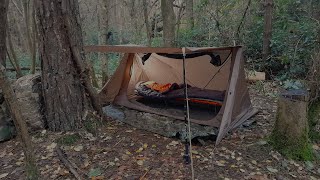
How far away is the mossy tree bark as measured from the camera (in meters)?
3.04

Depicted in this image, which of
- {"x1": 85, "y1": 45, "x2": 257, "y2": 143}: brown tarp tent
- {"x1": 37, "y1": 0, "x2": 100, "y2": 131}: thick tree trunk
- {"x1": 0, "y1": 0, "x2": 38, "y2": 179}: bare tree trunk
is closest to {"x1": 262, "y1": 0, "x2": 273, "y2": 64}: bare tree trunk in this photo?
{"x1": 85, "y1": 45, "x2": 257, "y2": 143}: brown tarp tent

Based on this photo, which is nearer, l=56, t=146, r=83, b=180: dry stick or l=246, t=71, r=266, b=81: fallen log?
l=56, t=146, r=83, b=180: dry stick

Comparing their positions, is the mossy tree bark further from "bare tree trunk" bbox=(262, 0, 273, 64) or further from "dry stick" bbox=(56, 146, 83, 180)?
"bare tree trunk" bbox=(262, 0, 273, 64)

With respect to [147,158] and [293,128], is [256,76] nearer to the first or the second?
[293,128]

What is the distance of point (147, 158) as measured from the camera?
303cm

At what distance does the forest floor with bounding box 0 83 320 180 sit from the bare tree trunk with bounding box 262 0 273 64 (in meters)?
3.45

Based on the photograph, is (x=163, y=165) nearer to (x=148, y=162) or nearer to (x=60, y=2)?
(x=148, y=162)

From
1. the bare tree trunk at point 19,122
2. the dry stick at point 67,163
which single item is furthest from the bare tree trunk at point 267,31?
the bare tree trunk at point 19,122

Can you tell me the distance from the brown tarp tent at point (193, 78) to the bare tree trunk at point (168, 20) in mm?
2073

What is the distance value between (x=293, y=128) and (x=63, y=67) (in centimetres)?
260

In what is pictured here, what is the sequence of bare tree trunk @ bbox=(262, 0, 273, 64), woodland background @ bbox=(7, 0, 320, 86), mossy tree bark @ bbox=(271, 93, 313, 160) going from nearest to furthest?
mossy tree bark @ bbox=(271, 93, 313, 160)
woodland background @ bbox=(7, 0, 320, 86)
bare tree trunk @ bbox=(262, 0, 273, 64)

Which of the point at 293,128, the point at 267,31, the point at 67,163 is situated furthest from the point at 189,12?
the point at 67,163

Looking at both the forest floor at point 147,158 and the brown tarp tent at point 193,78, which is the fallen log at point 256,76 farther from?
the forest floor at point 147,158

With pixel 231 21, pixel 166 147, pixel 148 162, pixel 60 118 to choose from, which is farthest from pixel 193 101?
pixel 231 21
